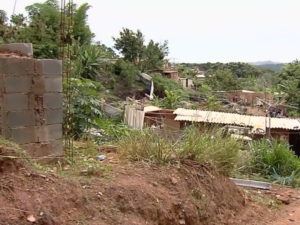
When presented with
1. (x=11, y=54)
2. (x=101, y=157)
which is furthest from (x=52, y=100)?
(x=101, y=157)

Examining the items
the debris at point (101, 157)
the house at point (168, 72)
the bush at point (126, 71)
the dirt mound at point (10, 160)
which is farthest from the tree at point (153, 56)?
the dirt mound at point (10, 160)

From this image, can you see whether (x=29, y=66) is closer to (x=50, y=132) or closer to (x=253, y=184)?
(x=50, y=132)

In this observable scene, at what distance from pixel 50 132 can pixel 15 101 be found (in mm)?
573

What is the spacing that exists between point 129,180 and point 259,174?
3572mm

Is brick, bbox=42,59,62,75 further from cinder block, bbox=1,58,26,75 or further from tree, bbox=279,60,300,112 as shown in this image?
tree, bbox=279,60,300,112

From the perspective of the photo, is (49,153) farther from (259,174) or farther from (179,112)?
(179,112)

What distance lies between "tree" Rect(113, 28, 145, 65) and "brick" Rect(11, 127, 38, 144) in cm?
2297

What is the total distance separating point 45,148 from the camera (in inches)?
168

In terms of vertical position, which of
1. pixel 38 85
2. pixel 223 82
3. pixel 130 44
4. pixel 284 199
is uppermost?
pixel 130 44

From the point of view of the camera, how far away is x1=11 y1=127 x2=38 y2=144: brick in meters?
3.96

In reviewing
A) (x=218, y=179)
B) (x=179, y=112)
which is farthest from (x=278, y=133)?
(x=218, y=179)

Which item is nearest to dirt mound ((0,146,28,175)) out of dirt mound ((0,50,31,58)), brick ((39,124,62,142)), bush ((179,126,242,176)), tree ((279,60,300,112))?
brick ((39,124,62,142))

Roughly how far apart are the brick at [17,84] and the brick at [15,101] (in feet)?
0.18

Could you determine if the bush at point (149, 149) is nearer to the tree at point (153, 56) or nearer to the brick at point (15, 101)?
the brick at point (15, 101)
